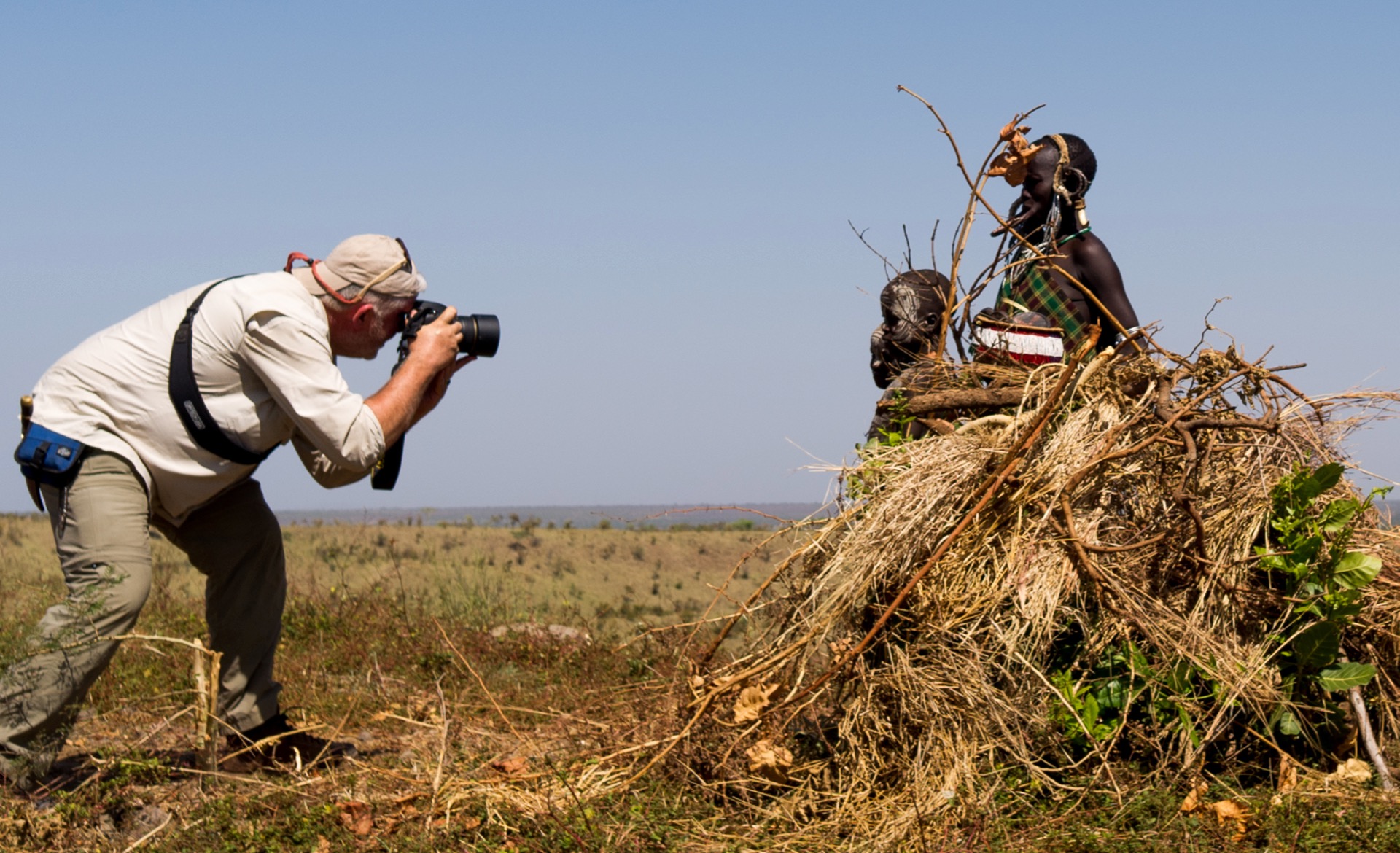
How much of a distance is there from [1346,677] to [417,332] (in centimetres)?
309

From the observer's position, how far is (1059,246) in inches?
183

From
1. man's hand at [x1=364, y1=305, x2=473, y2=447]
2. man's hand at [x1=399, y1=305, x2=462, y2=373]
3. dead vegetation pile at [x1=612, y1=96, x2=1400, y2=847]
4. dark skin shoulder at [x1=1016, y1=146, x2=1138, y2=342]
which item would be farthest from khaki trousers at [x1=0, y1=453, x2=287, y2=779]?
dark skin shoulder at [x1=1016, y1=146, x2=1138, y2=342]

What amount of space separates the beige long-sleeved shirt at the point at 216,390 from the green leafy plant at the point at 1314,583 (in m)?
2.83

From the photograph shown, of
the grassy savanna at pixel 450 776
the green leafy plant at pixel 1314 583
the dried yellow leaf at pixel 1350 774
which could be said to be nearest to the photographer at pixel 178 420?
the grassy savanna at pixel 450 776

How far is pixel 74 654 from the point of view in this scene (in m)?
3.40

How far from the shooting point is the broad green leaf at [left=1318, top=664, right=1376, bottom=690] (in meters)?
3.56

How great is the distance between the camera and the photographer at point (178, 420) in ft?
11.3

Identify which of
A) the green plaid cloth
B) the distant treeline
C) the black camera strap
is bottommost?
the distant treeline

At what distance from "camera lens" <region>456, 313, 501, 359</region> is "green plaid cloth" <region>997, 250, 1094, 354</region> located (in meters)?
1.97

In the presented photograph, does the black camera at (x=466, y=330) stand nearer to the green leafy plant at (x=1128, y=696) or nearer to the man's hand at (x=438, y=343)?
the man's hand at (x=438, y=343)

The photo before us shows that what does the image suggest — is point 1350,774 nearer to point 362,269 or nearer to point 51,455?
point 362,269

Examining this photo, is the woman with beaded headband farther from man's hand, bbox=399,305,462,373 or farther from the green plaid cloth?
man's hand, bbox=399,305,462,373

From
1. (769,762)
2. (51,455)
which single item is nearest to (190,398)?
(51,455)

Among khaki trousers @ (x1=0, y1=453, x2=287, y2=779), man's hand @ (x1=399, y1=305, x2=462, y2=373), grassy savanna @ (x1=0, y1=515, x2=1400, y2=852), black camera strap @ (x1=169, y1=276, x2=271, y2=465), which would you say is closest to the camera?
grassy savanna @ (x1=0, y1=515, x2=1400, y2=852)
